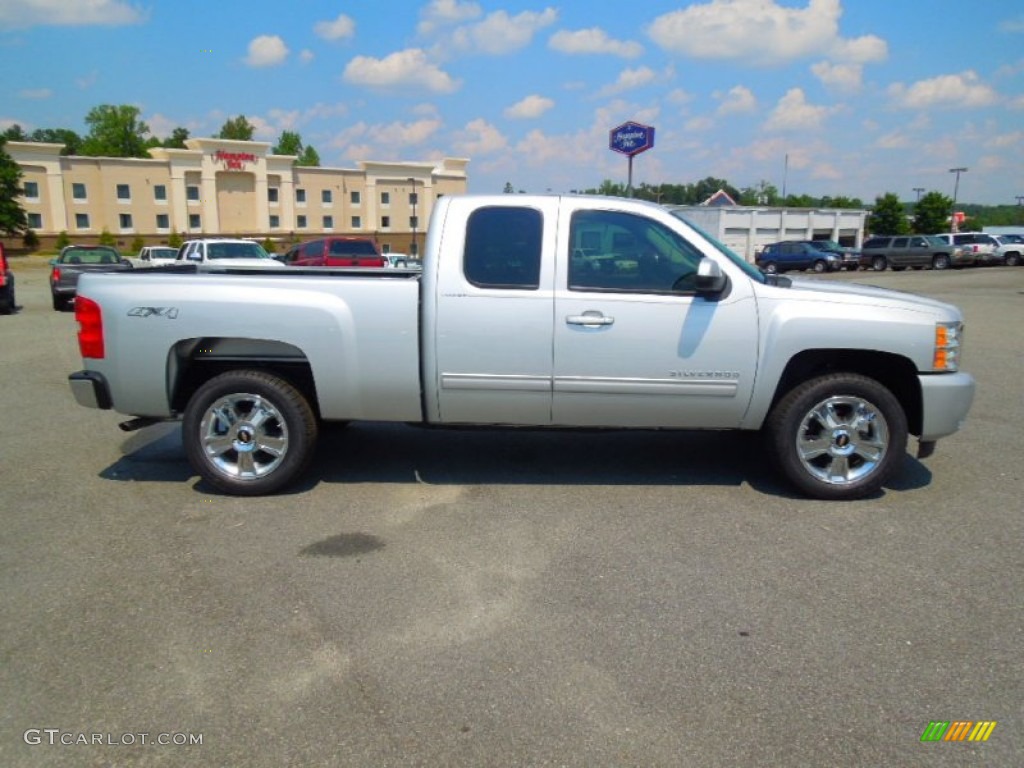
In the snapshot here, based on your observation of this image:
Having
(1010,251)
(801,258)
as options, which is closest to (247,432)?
(801,258)

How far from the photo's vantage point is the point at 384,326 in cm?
473

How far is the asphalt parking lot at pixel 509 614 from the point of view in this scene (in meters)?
2.63

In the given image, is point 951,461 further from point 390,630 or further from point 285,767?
point 285,767

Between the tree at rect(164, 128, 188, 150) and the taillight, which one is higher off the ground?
the tree at rect(164, 128, 188, 150)

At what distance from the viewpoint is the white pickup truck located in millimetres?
4691

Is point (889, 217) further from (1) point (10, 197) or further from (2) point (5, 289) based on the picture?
(1) point (10, 197)

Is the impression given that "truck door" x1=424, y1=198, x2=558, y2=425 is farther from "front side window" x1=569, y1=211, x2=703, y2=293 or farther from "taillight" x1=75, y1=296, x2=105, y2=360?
"taillight" x1=75, y1=296, x2=105, y2=360

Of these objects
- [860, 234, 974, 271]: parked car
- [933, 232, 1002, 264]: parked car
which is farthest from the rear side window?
[933, 232, 1002, 264]: parked car

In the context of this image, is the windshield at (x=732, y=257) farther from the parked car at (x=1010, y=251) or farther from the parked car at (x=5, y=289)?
the parked car at (x=1010, y=251)

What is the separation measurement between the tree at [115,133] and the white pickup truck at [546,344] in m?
115

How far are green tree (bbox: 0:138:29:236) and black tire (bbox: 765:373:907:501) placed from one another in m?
77.2

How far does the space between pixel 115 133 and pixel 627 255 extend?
118183mm

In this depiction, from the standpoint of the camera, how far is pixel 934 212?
7594 cm

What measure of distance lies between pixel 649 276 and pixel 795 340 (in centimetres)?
102
